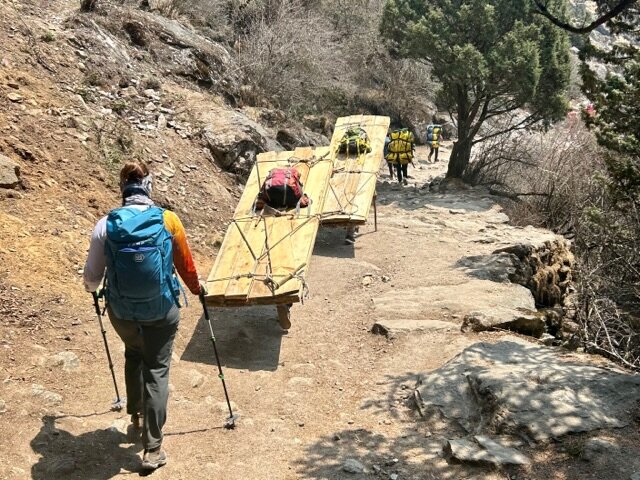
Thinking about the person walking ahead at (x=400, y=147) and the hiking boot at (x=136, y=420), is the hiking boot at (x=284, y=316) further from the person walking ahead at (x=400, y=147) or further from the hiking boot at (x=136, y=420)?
the person walking ahead at (x=400, y=147)

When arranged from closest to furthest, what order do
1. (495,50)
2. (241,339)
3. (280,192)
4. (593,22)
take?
(593,22)
(241,339)
(280,192)
(495,50)

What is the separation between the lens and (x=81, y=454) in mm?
3770

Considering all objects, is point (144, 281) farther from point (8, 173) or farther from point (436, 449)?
point (8, 173)

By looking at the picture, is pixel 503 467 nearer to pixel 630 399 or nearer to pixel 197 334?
pixel 630 399

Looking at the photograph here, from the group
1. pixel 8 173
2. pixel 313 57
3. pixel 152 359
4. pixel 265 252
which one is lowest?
pixel 265 252

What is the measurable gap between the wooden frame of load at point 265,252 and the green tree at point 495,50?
23.9 ft

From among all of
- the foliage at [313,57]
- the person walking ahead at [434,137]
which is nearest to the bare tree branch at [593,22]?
the foliage at [313,57]

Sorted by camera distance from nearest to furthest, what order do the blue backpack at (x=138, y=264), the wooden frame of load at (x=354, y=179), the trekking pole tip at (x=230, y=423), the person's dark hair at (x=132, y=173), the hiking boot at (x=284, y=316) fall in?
the blue backpack at (x=138, y=264)
the person's dark hair at (x=132, y=173)
the trekking pole tip at (x=230, y=423)
the hiking boot at (x=284, y=316)
the wooden frame of load at (x=354, y=179)

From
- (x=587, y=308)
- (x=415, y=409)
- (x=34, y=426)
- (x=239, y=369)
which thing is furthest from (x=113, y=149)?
(x=587, y=308)

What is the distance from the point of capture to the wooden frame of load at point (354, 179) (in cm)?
903

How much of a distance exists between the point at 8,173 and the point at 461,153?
1235 cm

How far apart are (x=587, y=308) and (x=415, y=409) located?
3.23 metres

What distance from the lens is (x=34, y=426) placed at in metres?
3.92

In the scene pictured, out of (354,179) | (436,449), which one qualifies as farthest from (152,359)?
(354,179)
